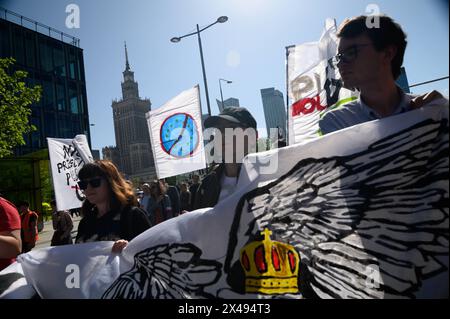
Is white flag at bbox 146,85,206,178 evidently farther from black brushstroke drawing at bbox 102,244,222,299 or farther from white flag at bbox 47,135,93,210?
black brushstroke drawing at bbox 102,244,222,299

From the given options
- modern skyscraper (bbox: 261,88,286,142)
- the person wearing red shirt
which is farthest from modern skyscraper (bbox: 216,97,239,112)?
modern skyscraper (bbox: 261,88,286,142)

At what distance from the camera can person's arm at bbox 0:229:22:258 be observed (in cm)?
209

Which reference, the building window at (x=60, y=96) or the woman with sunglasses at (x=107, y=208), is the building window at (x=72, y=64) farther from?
the woman with sunglasses at (x=107, y=208)

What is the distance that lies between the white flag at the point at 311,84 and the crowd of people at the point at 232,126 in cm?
219

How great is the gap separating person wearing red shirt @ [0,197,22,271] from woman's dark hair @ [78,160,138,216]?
46cm

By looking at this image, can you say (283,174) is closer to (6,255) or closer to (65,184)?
(6,255)

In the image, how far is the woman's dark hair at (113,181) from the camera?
226cm

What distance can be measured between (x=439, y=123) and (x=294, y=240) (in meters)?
0.68

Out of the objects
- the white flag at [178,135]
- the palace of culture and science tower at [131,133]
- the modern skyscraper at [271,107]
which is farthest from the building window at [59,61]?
the palace of culture and science tower at [131,133]

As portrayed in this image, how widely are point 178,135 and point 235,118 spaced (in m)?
3.46

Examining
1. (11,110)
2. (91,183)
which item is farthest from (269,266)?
(11,110)
